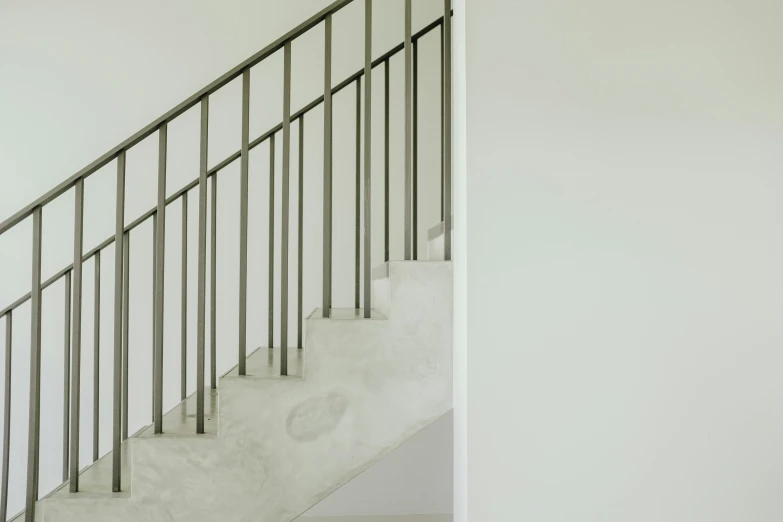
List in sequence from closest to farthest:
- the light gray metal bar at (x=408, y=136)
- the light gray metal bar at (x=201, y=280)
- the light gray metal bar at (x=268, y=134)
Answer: the light gray metal bar at (x=201, y=280), the light gray metal bar at (x=408, y=136), the light gray metal bar at (x=268, y=134)

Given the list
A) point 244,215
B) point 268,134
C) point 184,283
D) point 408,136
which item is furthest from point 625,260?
point 268,134

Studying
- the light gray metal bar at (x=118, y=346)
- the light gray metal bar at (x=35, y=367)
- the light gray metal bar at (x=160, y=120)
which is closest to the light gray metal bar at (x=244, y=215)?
the light gray metal bar at (x=160, y=120)

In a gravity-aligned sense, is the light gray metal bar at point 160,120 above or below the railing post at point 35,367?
above

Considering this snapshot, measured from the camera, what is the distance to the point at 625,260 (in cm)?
188

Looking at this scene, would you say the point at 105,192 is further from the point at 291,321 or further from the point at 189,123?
the point at 291,321

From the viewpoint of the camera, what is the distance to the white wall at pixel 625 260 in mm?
1843

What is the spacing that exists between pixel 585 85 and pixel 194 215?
2898mm

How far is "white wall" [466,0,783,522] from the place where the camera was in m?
1.84

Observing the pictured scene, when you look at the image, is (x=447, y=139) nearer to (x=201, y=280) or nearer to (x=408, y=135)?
(x=408, y=135)

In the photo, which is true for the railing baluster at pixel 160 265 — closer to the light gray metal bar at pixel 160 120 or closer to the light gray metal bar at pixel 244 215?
the light gray metal bar at pixel 160 120

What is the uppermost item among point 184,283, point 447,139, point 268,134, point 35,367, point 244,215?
point 268,134

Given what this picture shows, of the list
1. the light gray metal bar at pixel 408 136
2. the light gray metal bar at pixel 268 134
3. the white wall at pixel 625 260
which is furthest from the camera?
the light gray metal bar at pixel 268 134

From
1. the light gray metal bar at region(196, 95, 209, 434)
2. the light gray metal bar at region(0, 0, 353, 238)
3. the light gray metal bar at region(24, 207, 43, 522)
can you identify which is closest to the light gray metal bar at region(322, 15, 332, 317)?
the light gray metal bar at region(0, 0, 353, 238)

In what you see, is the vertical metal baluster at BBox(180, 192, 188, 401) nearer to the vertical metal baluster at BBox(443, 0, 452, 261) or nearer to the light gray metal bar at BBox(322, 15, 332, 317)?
the light gray metal bar at BBox(322, 15, 332, 317)
